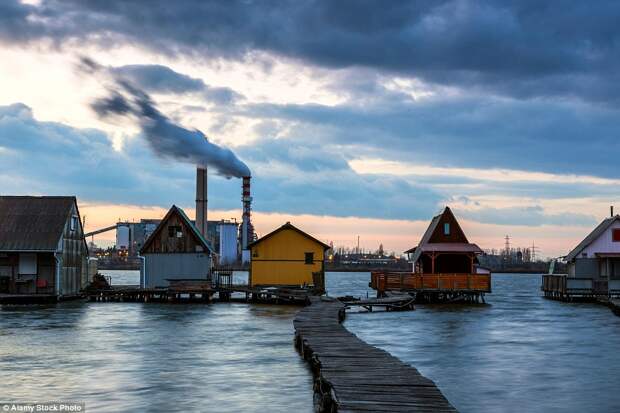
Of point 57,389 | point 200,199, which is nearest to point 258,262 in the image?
point 57,389

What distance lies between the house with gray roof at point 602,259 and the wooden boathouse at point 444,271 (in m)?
10.0

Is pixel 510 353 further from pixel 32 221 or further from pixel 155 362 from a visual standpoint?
pixel 32 221

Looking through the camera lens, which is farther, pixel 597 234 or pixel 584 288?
pixel 584 288

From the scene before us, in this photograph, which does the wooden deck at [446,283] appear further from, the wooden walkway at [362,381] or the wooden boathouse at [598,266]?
the wooden walkway at [362,381]

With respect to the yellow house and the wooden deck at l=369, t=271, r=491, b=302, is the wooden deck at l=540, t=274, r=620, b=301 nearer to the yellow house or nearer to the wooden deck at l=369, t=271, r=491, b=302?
the wooden deck at l=369, t=271, r=491, b=302

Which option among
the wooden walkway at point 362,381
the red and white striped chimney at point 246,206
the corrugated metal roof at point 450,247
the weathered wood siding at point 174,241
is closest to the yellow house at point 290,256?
the weathered wood siding at point 174,241

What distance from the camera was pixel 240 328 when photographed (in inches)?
1823

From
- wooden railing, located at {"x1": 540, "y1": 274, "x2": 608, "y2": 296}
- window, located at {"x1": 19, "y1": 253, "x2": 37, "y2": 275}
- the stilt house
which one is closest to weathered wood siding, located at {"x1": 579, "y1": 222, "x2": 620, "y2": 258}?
wooden railing, located at {"x1": 540, "y1": 274, "x2": 608, "y2": 296}

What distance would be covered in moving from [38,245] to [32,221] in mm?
3773

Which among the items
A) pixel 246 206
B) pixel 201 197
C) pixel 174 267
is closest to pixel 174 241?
pixel 174 267

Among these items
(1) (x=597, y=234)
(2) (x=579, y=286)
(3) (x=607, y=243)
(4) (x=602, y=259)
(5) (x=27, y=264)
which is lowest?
(2) (x=579, y=286)

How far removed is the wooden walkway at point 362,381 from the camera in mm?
18438

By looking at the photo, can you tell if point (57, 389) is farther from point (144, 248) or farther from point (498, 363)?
point (144, 248)

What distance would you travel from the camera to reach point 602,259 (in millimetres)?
72188
